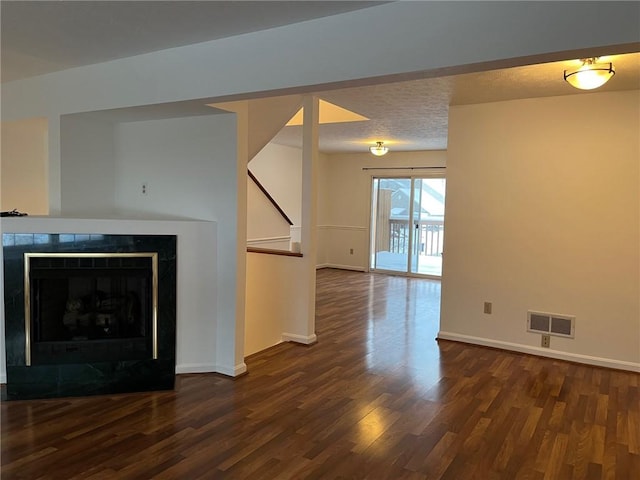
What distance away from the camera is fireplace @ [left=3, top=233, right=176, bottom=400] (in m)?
3.12

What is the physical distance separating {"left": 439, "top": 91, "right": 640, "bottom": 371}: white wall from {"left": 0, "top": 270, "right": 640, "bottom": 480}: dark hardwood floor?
0.39 metres

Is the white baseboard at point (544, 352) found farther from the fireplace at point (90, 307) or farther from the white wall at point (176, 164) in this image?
the fireplace at point (90, 307)

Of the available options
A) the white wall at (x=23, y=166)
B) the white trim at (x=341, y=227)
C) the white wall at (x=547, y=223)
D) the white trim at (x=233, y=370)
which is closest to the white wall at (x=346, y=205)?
the white trim at (x=341, y=227)

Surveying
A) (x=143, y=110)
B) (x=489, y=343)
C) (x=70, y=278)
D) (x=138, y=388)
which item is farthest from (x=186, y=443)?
(x=489, y=343)

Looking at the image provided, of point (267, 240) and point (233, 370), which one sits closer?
point (233, 370)

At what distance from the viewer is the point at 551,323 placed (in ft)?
13.9

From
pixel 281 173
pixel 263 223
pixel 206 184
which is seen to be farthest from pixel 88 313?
Answer: pixel 281 173

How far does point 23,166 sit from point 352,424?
377 cm

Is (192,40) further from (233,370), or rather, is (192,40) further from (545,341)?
(545,341)

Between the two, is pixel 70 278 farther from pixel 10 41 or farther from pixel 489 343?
pixel 489 343

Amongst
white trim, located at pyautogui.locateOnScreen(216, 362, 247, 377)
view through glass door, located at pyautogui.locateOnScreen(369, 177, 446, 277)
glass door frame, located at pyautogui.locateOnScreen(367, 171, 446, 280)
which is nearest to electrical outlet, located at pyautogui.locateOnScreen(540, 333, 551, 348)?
white trim, located at pyautogui.locateOnScreen(216, 362, 247, 377)

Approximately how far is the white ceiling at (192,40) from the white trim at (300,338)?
2.23m

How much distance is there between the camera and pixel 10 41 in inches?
110

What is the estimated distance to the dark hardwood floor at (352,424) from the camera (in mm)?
2389
